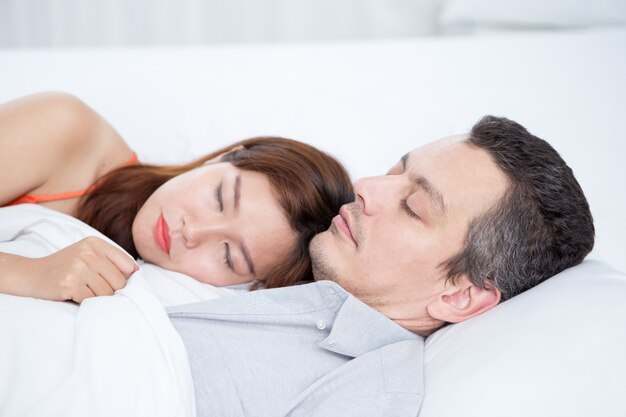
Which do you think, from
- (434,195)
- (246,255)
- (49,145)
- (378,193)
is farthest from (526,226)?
(49,145)

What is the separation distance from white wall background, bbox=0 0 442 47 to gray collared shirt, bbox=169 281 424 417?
1974mm

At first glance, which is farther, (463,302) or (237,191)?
(237,191)

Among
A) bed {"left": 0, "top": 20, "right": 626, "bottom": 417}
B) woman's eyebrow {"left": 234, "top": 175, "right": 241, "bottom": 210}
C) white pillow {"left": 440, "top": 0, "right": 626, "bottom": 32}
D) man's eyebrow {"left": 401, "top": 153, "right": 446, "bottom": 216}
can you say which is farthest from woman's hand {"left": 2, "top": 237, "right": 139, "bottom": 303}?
white pillow {"left": 440, "top": 0, "right": 626, "bottom": 32}

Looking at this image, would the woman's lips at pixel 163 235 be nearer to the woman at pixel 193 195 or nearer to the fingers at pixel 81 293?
the woman at pixel 193 195

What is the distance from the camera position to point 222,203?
5.45 feet

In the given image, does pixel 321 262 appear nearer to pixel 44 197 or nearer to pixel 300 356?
pixel 300 356

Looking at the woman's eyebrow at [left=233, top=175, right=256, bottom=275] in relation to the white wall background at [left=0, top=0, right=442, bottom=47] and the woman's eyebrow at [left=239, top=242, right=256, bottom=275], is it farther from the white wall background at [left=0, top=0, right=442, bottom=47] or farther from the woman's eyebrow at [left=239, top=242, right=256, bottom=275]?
the white wall background at [left=0, top=0, right=442, bottom=47]

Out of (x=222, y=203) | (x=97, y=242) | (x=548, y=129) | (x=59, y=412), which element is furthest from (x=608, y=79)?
(x=59, y=412)

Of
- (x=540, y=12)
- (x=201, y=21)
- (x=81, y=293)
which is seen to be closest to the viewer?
(x=81, y=293)

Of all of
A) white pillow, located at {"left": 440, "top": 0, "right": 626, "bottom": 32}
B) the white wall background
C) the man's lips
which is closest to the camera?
the man's lips

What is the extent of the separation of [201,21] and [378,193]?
6.30 feet

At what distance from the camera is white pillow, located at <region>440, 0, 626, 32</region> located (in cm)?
267

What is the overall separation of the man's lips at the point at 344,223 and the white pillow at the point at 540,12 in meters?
1.62

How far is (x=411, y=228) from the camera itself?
141 cm
